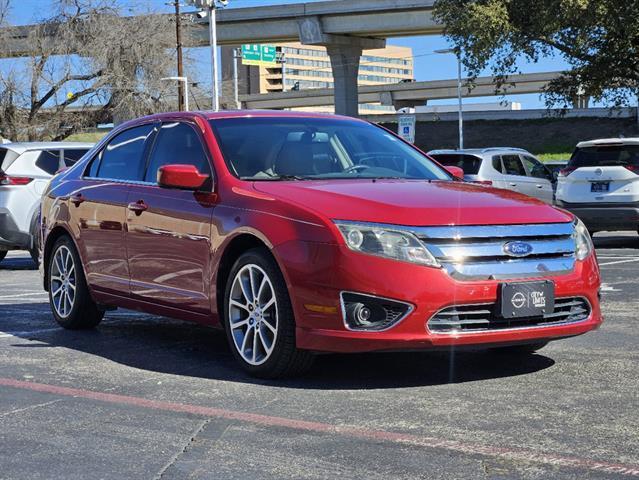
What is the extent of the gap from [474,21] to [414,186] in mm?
25241

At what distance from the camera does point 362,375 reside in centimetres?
624

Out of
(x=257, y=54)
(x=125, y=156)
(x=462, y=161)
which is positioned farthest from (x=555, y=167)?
(x=257, y=54)

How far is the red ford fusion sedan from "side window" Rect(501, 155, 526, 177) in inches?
473

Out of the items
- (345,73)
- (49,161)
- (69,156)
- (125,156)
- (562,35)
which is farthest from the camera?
(345,73)

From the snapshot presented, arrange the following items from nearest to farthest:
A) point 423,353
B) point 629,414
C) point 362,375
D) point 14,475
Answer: point 14,475
point 629,414
point 362,375
point 423,353

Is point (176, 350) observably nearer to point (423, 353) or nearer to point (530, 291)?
point (423, 353)

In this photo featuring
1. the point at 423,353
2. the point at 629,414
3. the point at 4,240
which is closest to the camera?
the point at 629,414

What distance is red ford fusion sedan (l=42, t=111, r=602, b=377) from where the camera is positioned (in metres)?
5.62

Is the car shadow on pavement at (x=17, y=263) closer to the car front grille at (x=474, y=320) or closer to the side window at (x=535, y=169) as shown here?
the side window at (x=535, y=169)

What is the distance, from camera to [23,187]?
46.8 ft

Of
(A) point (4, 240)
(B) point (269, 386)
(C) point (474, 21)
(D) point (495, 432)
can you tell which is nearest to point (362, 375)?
(B) point (269, 386)

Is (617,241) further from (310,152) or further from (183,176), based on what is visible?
(183,176)

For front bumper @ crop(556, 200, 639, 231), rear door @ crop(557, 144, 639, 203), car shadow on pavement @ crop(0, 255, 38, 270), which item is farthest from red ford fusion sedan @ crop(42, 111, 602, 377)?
rear door @ crop(557, 144, 639, 203)

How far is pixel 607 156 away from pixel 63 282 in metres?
10.2
